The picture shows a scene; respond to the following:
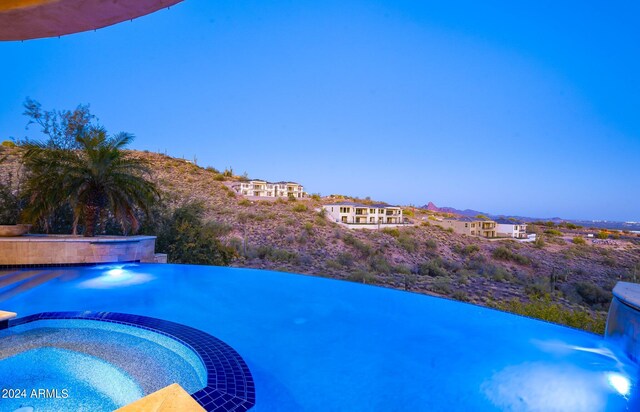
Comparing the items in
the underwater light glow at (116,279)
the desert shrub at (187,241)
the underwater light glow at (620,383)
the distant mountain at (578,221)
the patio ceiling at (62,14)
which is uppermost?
the patio ceiling at (62,14)

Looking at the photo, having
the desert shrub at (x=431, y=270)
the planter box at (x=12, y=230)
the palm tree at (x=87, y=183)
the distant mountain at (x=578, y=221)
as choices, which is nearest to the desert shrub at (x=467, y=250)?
the desert shrub at (x=431, y=270)

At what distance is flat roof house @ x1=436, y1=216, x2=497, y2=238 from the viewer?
33.5 m

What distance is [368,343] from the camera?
3.83 meters

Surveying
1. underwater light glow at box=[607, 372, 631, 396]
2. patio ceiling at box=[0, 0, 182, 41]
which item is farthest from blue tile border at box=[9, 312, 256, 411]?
underwater light glow at box=[607, 372, 631, 396]

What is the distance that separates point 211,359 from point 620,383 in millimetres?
4002

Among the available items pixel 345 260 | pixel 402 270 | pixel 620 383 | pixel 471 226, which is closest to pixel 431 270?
pixel 402 270

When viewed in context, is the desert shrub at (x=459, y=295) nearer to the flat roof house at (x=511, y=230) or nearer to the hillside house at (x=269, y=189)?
the flat roof house at (x=511, y=230)

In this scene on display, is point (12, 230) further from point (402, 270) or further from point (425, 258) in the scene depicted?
point (425, 258)

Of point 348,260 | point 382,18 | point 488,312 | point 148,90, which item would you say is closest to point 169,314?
point 488,312

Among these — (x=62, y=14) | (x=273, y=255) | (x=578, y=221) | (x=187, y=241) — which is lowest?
(x=273, y=255)

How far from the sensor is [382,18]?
1358cm

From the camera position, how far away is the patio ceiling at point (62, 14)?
3.19 meters

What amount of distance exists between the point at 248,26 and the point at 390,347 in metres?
13.0

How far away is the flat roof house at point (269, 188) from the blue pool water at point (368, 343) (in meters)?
32.7
